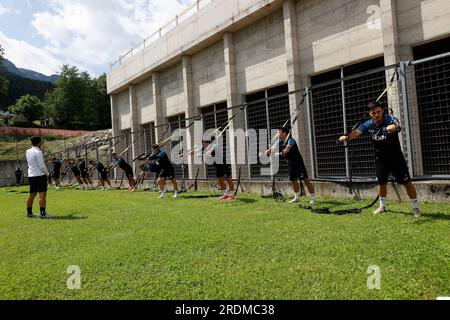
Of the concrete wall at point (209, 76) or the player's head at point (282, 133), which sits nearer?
the player's head at point (282, 133)

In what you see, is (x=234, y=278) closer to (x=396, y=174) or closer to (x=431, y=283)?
(x=431, y=283)

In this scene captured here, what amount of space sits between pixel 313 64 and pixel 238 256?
32.7 ft

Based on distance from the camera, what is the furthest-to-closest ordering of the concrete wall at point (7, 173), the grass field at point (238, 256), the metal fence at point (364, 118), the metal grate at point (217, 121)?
the concrete wall at point (7, 173) → the metal grate at point (217, 121) → the metal fence at point (364, 118) → the grass field at point (238, 256)

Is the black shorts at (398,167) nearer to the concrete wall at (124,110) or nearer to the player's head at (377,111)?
the player's head at (377,111)

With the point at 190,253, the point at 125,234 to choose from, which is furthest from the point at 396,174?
the point at 125,234

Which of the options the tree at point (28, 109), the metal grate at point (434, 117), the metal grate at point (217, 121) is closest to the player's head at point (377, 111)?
Answer: the metal grate at point (434, 117)

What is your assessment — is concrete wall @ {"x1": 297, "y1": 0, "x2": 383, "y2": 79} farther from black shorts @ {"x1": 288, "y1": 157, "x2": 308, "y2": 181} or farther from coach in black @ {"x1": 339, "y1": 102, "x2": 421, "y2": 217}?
coach in black @ {"x1": 339, "y1": 102, "x2": 421, "y2": 217}

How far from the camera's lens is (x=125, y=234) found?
5.91 m

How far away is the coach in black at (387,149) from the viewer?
5.89m

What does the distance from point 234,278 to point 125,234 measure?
303cm

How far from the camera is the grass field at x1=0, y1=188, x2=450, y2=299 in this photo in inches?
126

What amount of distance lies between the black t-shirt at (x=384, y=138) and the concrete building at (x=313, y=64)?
1619mm

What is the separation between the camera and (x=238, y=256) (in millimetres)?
4223

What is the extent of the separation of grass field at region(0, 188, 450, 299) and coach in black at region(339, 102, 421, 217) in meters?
0.60
